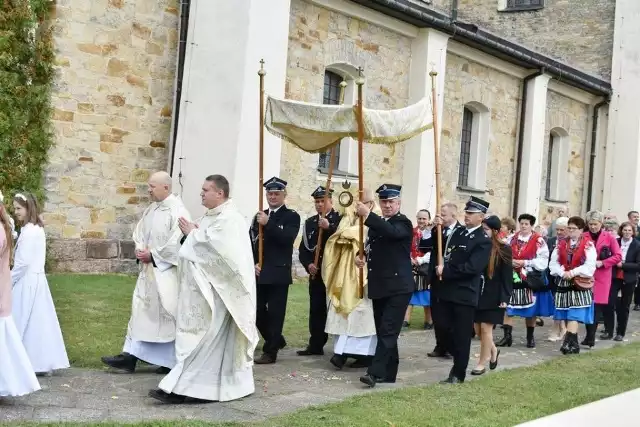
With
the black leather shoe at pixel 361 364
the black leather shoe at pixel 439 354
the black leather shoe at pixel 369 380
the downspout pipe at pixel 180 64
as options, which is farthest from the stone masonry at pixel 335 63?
the black leather shoe at pixel 369 380

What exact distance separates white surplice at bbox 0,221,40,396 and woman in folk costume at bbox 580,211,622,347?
763 cm

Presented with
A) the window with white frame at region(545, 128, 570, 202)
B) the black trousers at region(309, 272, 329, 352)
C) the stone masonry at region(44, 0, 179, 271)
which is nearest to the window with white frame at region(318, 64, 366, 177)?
the stone masonry at region(44, 0, 179, 271)

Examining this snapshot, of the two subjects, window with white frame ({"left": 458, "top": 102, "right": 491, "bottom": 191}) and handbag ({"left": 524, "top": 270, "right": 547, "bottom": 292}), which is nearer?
handbag ({"left": 524, "top": 270, "right": 547, "bottom": 292})

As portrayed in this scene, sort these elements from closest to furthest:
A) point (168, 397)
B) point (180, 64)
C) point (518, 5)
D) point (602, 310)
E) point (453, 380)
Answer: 1. point (168, 397)
2. point (453, 380)
3. point (602, 310)
4. point (180, 64)
5. point (518, 5)

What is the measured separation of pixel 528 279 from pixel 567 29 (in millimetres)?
16073

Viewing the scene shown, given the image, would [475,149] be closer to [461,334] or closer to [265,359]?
[265,359]

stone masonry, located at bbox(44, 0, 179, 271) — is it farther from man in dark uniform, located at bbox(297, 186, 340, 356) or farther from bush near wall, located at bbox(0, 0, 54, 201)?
man in dark uniform, located at bbox(297, 186, 340, 356)

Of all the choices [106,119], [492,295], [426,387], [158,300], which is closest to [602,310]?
[492,295]

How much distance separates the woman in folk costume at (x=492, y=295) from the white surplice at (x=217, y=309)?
2.79 metres

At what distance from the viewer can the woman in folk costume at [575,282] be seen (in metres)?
10.7

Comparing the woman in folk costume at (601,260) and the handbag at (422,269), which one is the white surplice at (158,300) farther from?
the woman in folk costume at (601,260)

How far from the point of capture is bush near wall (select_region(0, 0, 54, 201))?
12273 millimetres

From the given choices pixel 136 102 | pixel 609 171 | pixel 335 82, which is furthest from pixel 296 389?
pixel 609 171

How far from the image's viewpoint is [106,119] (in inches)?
524
